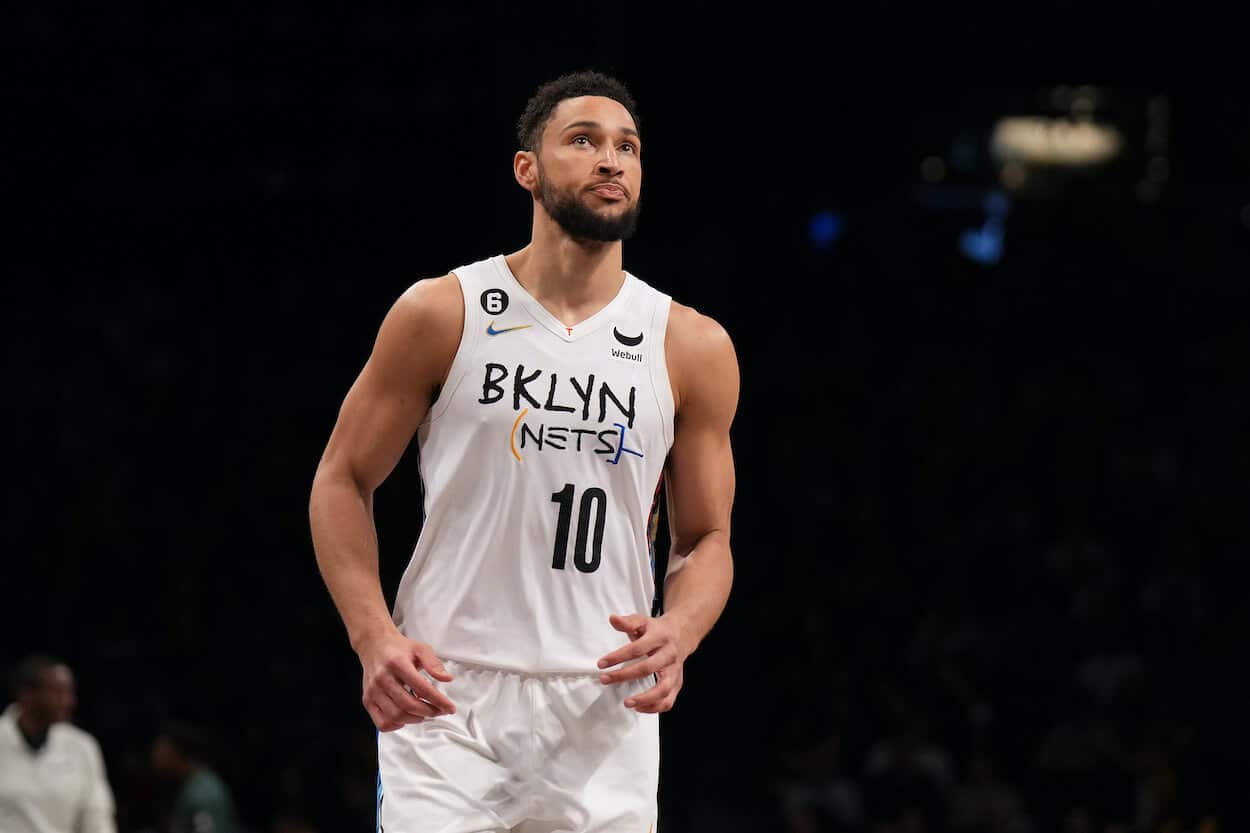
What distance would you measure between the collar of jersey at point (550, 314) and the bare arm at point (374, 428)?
136 mm

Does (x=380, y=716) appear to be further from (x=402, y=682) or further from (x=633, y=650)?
(x=633, y=650)

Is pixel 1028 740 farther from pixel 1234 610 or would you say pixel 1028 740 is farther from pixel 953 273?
pixel 953 273

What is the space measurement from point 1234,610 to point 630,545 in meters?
7.57

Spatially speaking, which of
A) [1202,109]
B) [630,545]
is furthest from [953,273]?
[630,545]

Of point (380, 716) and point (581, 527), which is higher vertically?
point (581, 527)

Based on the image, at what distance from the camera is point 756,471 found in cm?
1156

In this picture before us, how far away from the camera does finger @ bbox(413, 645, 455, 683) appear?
328 cm

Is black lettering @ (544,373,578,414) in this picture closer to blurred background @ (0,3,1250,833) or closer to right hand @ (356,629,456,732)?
right hand @ (356,629,456,732)

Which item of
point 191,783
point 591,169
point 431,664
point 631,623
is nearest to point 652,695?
point 631,623

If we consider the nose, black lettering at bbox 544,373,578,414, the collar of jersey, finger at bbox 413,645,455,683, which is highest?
the nose

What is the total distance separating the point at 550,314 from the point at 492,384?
0.76 feet

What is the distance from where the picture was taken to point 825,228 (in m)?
14.0

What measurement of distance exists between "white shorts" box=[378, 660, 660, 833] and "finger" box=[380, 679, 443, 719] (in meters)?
0.13

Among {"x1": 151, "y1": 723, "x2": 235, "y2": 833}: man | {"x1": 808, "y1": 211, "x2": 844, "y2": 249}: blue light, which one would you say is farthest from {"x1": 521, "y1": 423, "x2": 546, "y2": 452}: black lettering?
{"x1": 808, "y1": 211, "x2": 844, "y2": 249}: blue light
